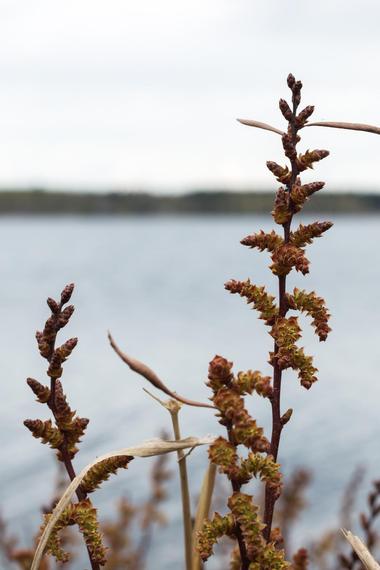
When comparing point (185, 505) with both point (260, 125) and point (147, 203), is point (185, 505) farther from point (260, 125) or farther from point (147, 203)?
point (147, 203)

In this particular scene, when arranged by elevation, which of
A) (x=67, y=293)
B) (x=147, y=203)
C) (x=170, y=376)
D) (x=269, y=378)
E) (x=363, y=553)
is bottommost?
(x=363, y=553)

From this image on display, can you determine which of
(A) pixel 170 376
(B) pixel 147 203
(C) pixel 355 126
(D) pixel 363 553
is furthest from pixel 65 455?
(B) pixel 147 203

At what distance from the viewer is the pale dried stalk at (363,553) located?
1030mm

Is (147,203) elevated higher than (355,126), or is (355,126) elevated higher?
(147,203)

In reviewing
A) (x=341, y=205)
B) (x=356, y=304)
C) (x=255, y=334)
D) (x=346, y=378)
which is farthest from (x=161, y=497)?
(x=341, y=205)

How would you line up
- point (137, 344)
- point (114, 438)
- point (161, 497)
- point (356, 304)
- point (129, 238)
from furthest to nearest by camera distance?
point (129, 238)
point (356, 304)
point (137, 344)
point (114, 438)
point (161, 497)

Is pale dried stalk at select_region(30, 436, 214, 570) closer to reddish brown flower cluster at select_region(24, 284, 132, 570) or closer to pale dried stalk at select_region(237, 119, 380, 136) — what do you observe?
reddish brown flower cluster at select_region(24, 284, 132, 570)

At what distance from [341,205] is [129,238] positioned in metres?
45.6

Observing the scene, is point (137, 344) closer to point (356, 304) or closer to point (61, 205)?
point (356, 304)

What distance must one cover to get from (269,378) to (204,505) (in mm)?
307

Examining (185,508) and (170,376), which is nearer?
(185,508)

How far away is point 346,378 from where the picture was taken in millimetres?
33875

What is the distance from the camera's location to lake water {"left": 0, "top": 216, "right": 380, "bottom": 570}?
67.1 ft

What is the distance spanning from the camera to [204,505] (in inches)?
44.9
